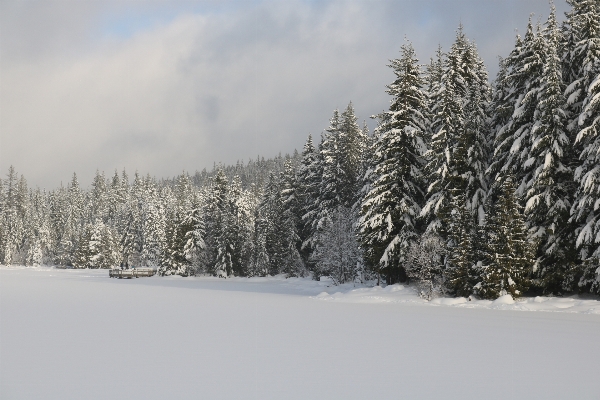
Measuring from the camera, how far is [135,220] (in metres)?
92.4

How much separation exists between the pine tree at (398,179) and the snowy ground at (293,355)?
36.7ft

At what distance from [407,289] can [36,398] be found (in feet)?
83.9

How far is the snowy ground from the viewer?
Result: 823cm

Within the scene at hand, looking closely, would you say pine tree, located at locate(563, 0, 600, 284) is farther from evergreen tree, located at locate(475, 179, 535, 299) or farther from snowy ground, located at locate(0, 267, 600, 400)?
snowy ground, located at locate(0, 267, 600, 400)

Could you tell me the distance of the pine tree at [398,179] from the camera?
30.8 metres

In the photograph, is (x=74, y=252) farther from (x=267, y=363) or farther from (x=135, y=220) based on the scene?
(x=267, y=363)

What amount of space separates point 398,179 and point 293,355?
22.5 metres

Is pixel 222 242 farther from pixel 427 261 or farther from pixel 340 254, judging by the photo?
pixel 427 261

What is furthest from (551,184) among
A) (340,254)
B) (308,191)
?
(308,191)

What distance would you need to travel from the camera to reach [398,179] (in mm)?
31688

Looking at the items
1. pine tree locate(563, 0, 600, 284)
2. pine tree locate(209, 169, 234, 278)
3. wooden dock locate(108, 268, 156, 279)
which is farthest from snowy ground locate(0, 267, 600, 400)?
wooden dock locate(108, 268, 156, 279)

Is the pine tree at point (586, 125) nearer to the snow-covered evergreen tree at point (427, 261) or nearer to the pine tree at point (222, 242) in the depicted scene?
the snow-covered evergreen tree at point (427, 261)

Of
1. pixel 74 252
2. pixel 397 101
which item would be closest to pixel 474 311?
pixel 397 101

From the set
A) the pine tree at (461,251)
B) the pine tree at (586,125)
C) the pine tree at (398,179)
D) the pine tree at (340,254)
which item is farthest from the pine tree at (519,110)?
the pine tree at (340,254)
